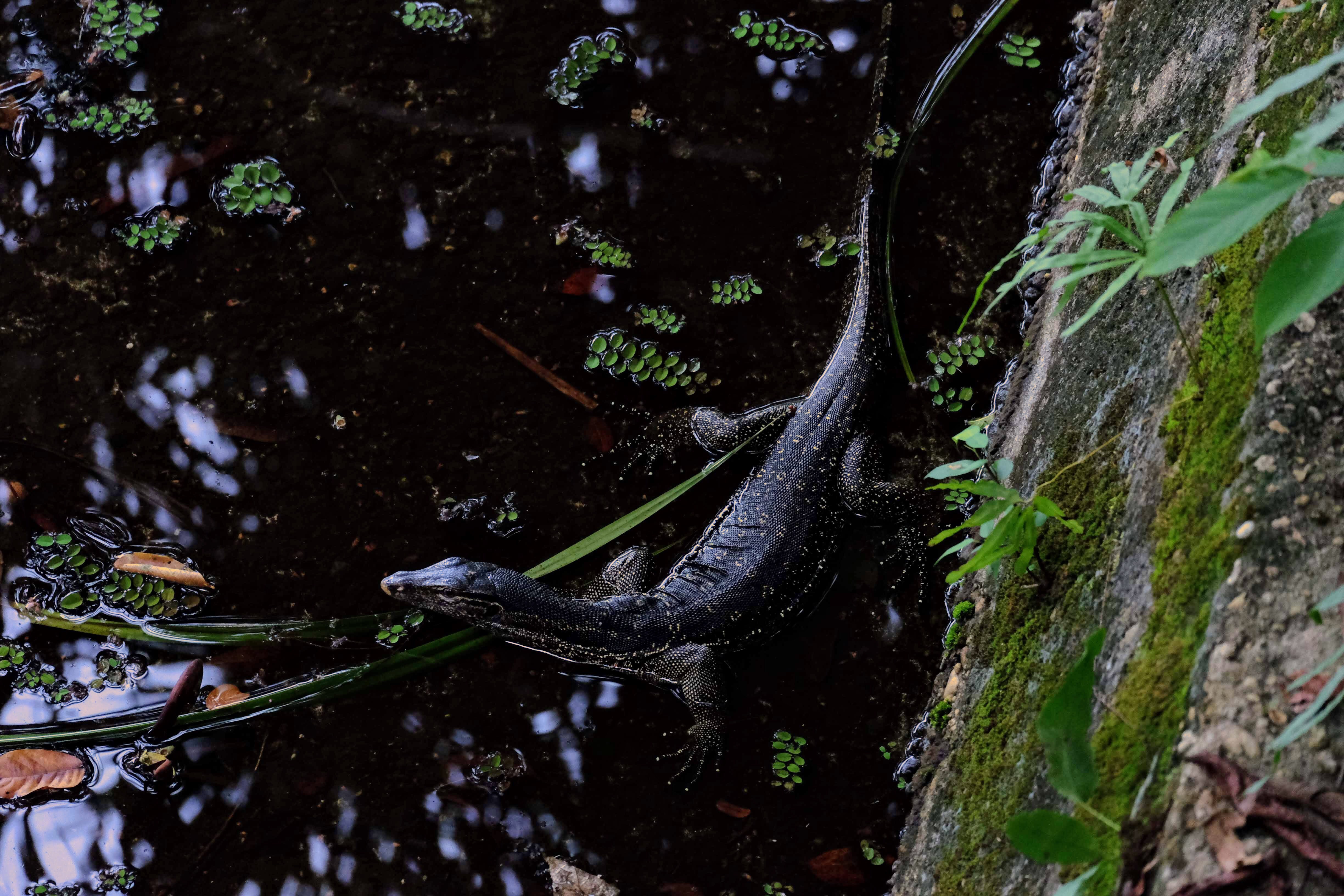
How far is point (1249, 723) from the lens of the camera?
230cm

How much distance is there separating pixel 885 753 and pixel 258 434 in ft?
11.6

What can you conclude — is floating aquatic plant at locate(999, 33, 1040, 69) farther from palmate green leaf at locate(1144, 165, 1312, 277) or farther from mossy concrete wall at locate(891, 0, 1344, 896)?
palmate green leaf at locate(1144, 165, 1312, 277)

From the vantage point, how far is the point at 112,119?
17.9 feet

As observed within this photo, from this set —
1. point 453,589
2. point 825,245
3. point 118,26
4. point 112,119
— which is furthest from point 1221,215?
point 118,26

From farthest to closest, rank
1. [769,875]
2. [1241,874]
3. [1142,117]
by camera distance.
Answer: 1. [769,875]
2. [1142,117]
3. [1241,874]

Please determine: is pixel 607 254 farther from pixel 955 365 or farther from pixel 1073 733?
pixel 1073 733

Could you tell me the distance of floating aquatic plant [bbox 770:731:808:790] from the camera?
15.2 ft

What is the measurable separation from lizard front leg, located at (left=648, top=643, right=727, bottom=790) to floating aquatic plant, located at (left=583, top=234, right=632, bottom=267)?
202 cm

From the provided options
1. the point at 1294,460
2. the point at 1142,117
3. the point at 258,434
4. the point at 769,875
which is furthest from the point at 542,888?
the point at 1142,117

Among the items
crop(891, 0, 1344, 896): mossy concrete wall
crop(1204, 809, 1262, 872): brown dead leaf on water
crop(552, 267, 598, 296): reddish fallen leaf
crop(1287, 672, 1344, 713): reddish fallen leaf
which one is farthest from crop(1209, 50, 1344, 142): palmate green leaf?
crop(552, 267, 598, 296): reddish fallen leaf

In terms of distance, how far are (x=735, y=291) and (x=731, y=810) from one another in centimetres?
258

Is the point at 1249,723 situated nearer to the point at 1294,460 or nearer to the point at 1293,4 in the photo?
the point at 1294,460

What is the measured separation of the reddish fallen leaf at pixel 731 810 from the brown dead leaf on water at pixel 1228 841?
106 inches

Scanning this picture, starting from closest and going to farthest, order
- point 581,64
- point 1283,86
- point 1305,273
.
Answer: point 1283,86 < point 1305,273 < point 581,64
